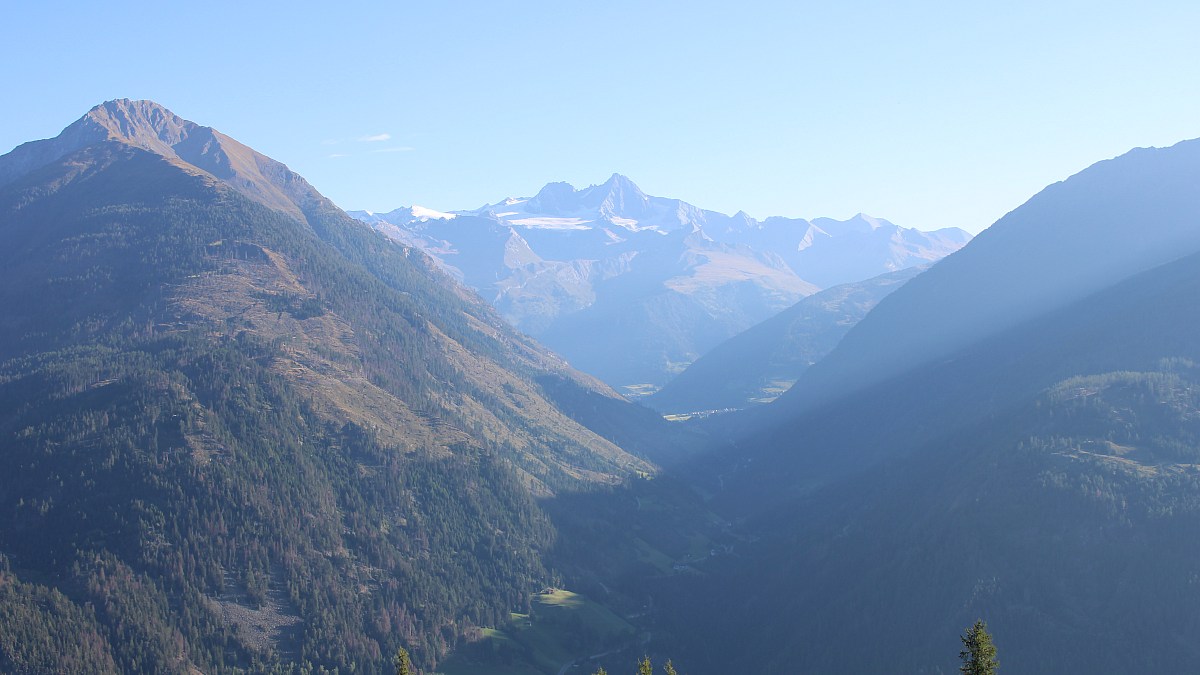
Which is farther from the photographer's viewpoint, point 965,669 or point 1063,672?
point 1063,672

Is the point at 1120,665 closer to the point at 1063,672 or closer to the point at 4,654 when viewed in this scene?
the point at 1063,672

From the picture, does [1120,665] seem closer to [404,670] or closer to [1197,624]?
[1197,624]

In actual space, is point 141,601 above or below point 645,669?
below

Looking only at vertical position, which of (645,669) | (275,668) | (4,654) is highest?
(645,669)

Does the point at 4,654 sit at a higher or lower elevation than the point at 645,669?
lower

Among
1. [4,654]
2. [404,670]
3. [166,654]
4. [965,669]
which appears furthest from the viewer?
[166,654]

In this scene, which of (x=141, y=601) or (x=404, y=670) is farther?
(x=141, y=601)

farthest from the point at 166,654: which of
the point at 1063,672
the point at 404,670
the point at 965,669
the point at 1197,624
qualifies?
the point at 1197,624

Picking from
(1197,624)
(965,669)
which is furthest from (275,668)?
(1197,624)

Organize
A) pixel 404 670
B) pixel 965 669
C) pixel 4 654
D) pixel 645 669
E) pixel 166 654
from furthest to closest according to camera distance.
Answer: pixel 166 654
pixel 4 654
pixel 645 669
pixel 404 670
pixel 965 669
